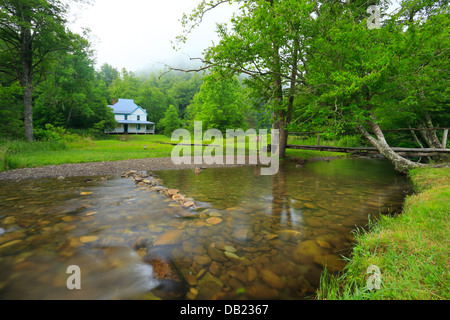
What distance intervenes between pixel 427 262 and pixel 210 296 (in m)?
2.35

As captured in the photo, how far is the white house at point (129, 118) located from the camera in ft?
151

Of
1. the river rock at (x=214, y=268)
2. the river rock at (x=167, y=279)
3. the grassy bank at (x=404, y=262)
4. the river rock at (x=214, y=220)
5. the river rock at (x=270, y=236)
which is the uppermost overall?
the grassy bank at (x=404, y=262)

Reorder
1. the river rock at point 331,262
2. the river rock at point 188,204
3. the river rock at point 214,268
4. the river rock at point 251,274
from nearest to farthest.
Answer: the river rock at point 251,274
the river rock at point 214,268
the river rock at point 331,262
the river rock at point 188,204

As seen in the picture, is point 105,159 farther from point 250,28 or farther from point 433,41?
point 433,41

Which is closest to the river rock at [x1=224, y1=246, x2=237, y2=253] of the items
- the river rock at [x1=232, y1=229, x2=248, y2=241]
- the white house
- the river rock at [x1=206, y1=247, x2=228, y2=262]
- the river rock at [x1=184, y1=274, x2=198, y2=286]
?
the river rock at [x1=206, y1=247, x2=228, y2=262]

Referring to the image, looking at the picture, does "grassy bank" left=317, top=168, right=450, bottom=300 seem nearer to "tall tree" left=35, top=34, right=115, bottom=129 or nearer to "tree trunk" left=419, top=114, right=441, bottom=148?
"tree trunk" left=419, top=114, right=441, bottom=148

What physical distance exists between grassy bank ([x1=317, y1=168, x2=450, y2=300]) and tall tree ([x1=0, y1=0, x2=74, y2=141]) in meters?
24.5

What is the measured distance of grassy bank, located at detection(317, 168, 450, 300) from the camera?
1747mm

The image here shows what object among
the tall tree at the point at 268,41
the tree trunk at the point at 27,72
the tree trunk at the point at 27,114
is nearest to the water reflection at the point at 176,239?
the tall tree at the point at 268,41

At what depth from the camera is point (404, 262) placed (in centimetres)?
218

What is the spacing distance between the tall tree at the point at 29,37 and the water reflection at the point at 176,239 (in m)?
18.5

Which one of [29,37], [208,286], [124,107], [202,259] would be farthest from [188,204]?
[124,107]

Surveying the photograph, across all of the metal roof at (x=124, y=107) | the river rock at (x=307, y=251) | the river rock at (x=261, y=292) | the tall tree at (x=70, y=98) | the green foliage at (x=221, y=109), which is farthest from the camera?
the metal roof at (x=124, y=107)

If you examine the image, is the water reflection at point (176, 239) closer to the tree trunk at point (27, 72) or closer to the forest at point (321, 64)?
the forest at point (321, 64)
